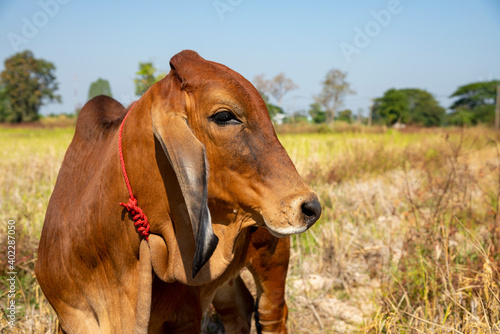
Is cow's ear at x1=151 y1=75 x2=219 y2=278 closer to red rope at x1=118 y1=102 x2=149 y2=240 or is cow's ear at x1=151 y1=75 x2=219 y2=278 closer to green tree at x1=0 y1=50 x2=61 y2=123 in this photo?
red rope at x1=118 y1=102 x2=149 y2=240

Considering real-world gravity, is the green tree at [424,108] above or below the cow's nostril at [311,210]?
above

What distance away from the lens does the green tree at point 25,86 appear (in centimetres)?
3331

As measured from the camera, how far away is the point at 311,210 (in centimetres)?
143

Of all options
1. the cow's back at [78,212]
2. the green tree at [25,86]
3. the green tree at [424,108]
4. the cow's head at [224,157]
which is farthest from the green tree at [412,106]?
the cow's head at [224,157]

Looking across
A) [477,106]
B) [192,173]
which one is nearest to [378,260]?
[192,173]

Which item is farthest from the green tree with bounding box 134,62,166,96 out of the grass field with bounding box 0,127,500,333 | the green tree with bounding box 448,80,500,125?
the green tree with bounding box 448,80,500,125

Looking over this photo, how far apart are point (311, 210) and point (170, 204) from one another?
527 millimetres

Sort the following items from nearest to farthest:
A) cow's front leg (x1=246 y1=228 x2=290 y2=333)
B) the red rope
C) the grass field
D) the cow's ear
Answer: the cow's ear → the red rope → cow's front leg (x1=246 y1=228 x2=290 y2=333) → the grass field

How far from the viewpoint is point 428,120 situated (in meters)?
33.6

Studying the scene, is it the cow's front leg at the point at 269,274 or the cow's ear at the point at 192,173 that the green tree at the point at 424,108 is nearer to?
the cow's front leg at the point at 269,274

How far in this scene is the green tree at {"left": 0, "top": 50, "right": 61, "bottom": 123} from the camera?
109 ft

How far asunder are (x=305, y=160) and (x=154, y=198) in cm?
634

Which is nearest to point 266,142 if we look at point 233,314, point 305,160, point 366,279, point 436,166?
point 233,314

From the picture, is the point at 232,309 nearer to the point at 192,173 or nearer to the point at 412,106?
the point at 192,173
